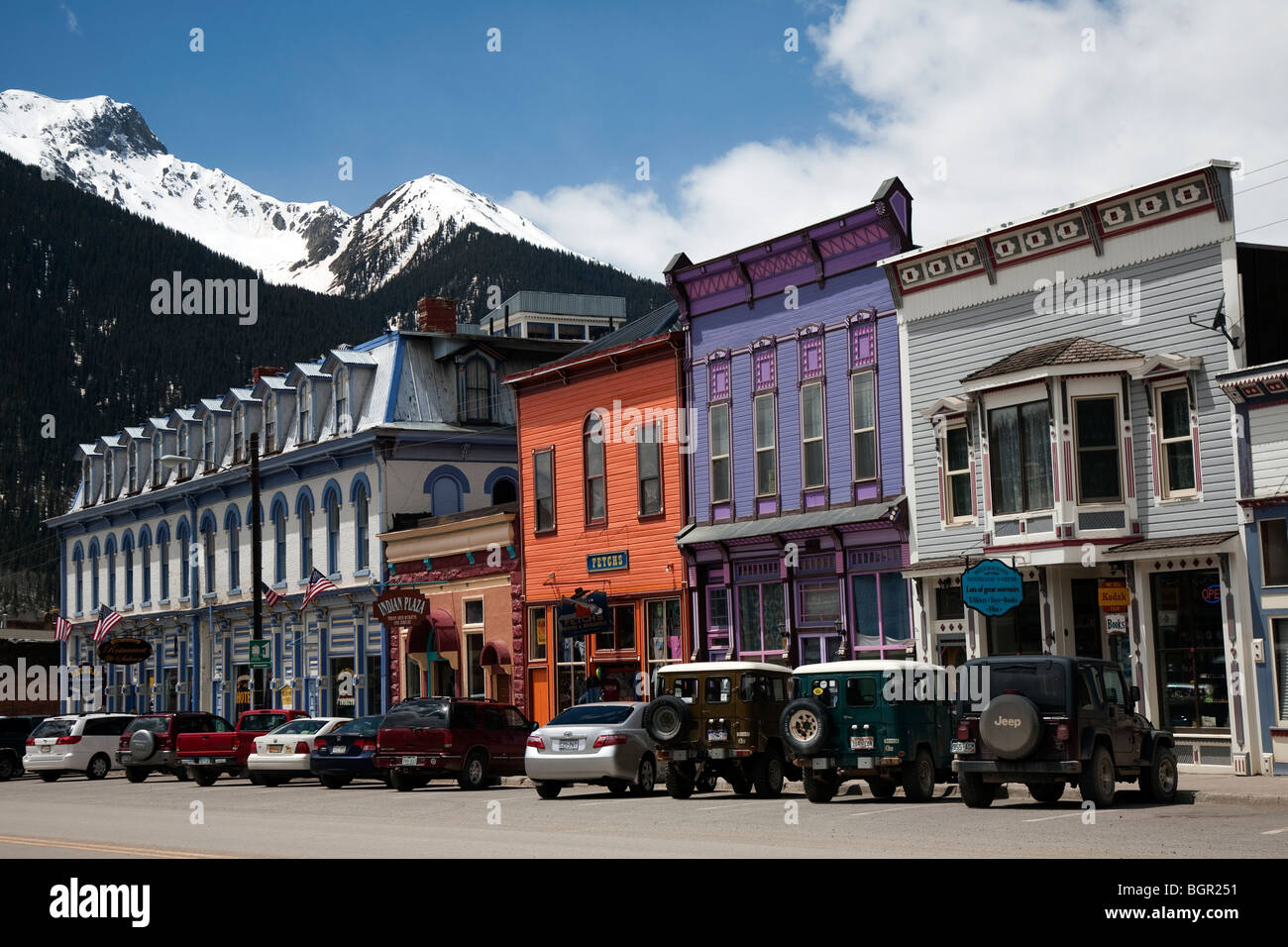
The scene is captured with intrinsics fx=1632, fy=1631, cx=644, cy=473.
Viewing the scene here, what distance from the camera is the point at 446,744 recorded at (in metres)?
29.2

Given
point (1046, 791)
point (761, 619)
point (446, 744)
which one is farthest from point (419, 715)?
point (1046, 791)

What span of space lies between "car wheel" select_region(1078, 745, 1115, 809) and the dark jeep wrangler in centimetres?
1

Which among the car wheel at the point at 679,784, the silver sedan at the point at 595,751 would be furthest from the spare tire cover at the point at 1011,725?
the silver sedan at the point at 595,751

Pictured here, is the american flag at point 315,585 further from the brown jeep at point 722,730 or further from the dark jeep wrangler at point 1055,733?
the dark jeep wrangler at point 1055,733

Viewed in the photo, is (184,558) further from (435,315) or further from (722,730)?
(722,730)

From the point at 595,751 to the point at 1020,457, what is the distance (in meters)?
9.20

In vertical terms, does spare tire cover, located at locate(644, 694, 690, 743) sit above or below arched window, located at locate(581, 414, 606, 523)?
below

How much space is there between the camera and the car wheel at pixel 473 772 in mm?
29547

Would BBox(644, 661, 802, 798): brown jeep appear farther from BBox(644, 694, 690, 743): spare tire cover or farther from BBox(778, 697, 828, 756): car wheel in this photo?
BBox(778, 697, 828, 756): car wheel

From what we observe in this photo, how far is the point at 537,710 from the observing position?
1650 inches

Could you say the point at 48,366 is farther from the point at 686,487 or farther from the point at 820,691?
the point at 820,691

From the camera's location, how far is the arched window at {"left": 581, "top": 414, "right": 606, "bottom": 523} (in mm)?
40031

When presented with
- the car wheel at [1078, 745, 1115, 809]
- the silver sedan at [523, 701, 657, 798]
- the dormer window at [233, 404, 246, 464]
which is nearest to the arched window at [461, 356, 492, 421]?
the dormer window at [233, 404, 246, 464]

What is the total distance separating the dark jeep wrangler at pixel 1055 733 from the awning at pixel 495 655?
23166mm
